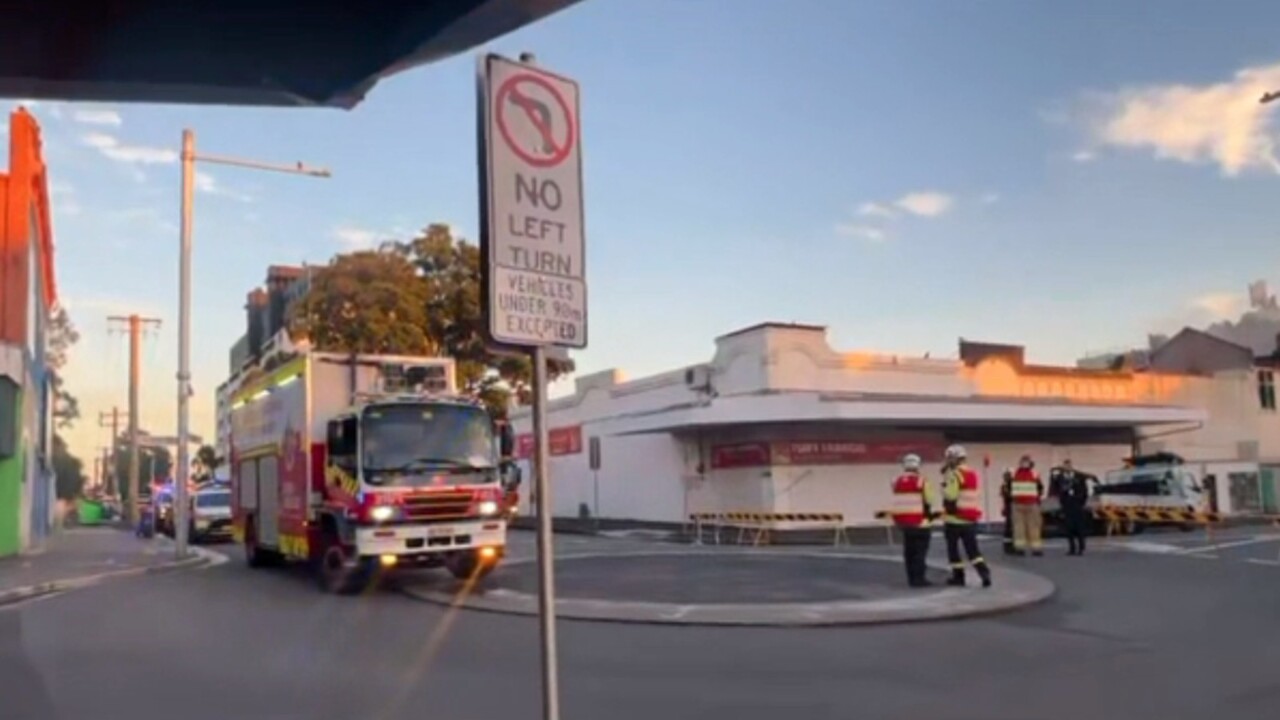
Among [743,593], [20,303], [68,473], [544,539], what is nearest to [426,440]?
[743,593]

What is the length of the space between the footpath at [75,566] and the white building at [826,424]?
14.3 meters

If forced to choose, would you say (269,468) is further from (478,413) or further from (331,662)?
(331,662)

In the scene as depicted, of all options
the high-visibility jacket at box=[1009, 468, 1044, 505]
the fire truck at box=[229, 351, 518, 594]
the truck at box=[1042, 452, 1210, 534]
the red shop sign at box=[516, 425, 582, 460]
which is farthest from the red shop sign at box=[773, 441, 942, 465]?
the fire truck at box=[229, 351, 518, 594]

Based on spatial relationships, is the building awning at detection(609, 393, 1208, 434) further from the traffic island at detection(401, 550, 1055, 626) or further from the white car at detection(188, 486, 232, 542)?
the white car at detection(188, 486, 232, 542)

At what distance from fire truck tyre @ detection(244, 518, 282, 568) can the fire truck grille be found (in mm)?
6951

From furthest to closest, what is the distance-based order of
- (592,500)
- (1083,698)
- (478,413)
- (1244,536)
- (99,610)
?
(592,500) → (1244,536) → (478,413) → (99,610) → (1083,698)

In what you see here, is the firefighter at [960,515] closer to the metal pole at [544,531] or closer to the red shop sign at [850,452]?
the metal pole at [544,531]

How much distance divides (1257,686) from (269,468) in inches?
655

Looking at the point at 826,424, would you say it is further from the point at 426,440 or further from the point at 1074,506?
the point at 426,440

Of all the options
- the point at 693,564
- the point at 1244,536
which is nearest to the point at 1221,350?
the point at 1244,536

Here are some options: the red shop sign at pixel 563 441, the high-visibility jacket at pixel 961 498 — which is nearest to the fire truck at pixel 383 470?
the high-visibility jacket at pixel 961 498

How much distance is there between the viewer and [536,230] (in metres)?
4.51

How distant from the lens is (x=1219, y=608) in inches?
589

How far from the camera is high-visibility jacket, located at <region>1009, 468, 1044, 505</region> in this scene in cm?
2248
